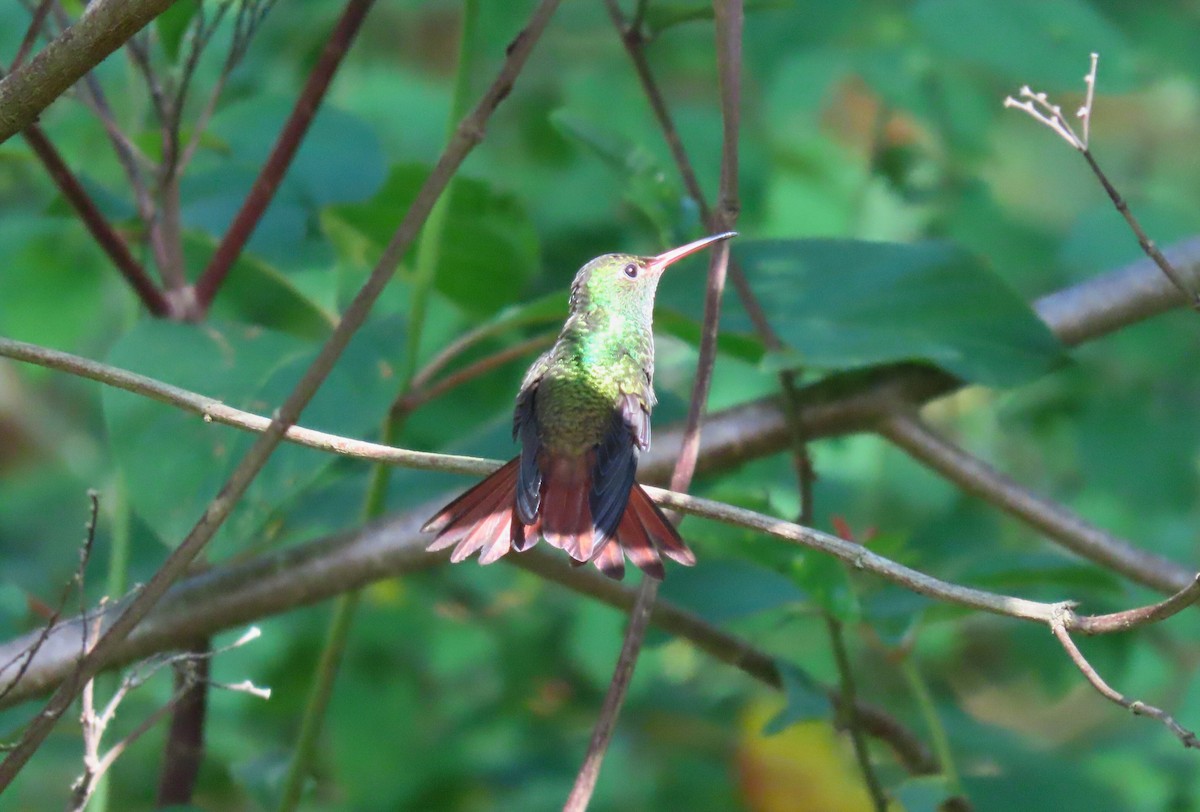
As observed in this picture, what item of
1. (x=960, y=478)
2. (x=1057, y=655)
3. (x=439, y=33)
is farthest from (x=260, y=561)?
(x=439, y=33)

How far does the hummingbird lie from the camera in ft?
5.39

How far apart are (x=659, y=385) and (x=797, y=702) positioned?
33.7 inches

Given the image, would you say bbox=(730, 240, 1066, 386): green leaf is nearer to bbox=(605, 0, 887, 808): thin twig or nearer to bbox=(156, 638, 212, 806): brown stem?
bbox=(605, 0, 887, 808): thin twig

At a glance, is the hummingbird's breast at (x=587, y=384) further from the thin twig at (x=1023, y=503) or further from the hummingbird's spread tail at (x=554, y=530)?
the thin twig at (x=1023, y=503)

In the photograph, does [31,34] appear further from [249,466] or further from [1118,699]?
[1118,699]

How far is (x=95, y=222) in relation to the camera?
2162 millimetres

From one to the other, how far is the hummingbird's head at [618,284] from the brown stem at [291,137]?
22.4 inches

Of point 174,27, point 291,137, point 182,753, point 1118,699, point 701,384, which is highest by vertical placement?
point 174,27

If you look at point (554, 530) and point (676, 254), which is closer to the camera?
point (554, 530)

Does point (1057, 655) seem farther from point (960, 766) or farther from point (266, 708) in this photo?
point (266, 708)

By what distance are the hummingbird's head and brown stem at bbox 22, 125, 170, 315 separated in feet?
2.47

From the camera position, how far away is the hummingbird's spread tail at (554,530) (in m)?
1.61

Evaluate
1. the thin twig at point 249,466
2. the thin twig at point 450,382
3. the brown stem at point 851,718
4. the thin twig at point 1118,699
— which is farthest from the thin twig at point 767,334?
the thin twig at point 1118,699

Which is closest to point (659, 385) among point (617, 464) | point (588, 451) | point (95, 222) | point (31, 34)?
point (588, 451)
